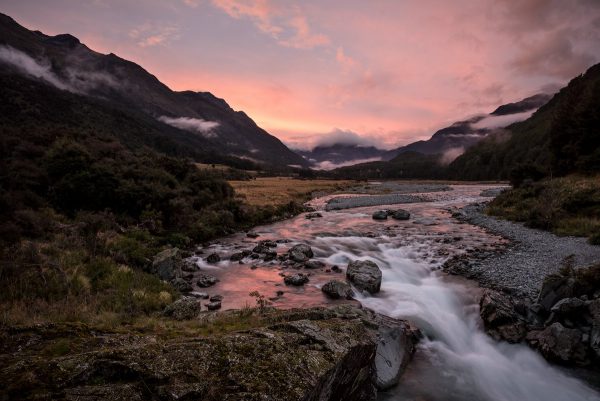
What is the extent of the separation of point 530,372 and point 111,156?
36.1 meters

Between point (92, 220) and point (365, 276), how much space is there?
18.7 metres

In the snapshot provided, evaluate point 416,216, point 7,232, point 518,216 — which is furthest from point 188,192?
point 518,216

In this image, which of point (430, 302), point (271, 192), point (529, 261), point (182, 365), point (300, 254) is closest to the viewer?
point (182, 365)

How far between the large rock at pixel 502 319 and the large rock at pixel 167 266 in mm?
15054

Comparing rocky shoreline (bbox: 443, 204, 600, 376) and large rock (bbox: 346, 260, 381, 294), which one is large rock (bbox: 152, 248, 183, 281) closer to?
large rock (bbox: 346, 260, 381, 294)

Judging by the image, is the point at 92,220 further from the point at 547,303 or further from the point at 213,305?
the point at 547,303

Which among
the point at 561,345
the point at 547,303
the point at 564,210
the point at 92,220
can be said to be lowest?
the point at 561,345

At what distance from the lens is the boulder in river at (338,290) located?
15359mm

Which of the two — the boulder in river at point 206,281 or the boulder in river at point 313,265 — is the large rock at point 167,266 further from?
the boulder in river at point 313,265

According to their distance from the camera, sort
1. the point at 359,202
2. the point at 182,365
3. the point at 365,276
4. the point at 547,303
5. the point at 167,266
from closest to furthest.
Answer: the point at 182,365
the point at 547,303
the point at 365,276
the point at 167,266
the point at 359,202

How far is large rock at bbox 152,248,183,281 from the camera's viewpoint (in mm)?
17266

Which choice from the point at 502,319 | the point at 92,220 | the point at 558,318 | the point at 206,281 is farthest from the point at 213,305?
the point at 92,220

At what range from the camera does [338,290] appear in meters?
15.5

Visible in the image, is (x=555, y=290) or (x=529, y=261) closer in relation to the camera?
(x=555, y=290)
